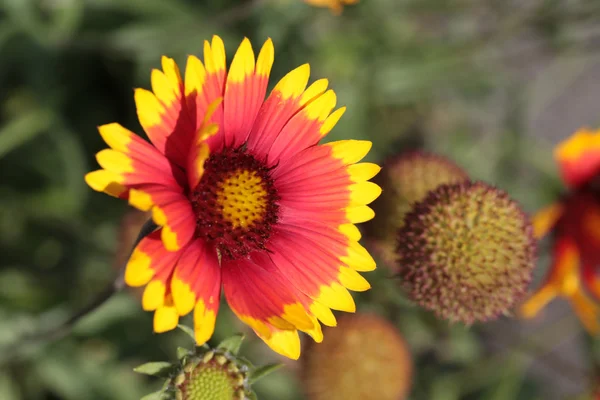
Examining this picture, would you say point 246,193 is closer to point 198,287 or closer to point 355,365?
point 198,287

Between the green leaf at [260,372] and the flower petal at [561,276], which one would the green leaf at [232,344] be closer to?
the green leaf at [260,372]

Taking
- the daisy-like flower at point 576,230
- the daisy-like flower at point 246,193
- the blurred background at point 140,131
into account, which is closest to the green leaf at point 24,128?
the blurred background at point 140,131

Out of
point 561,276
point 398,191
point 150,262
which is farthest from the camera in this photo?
point 561,276

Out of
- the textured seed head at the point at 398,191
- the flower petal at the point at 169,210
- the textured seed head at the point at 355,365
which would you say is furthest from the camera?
the textured seed head at the point at 355,365

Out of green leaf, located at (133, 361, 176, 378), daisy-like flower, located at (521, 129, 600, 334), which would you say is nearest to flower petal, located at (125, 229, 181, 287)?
green leaf, located at (133, 361, 176, 378)

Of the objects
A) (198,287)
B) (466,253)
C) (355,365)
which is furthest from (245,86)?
(355,365)

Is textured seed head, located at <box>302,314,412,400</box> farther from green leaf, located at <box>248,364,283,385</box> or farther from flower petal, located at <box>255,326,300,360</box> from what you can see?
flower petal, located at <box>255,326,300,360</box>
